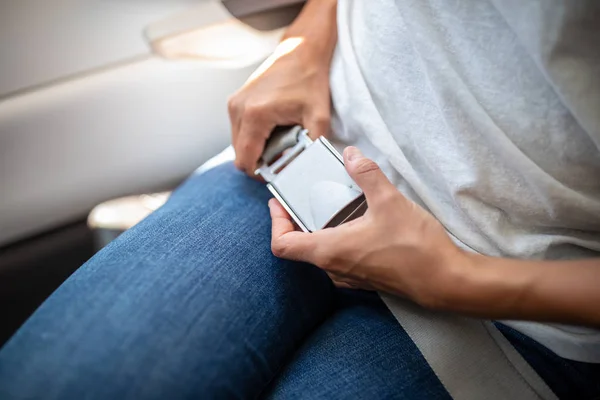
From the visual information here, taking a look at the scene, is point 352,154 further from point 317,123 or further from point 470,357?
point 470,357

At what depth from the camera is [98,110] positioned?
32.3 inches

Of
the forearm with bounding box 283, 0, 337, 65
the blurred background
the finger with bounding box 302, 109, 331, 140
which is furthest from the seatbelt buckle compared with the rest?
the blurred background

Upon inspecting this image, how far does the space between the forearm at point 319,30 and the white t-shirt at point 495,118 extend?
0.08 m

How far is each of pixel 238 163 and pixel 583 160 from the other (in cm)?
35

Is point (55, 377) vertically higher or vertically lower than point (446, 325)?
higher

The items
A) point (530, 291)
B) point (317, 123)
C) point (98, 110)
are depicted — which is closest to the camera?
point (530, 291)

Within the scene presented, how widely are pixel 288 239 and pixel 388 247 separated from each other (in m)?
0.10

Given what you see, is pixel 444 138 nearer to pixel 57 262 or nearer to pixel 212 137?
pixel 212 137

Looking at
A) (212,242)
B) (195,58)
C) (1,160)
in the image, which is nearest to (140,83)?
(195,58)

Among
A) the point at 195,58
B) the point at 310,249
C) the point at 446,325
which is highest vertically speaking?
the point at 195,58

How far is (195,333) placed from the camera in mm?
458

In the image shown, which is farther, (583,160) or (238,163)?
(238,163)

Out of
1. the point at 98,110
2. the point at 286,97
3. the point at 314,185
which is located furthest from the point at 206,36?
the point at 314,185

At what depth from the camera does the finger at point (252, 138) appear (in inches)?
22.9
